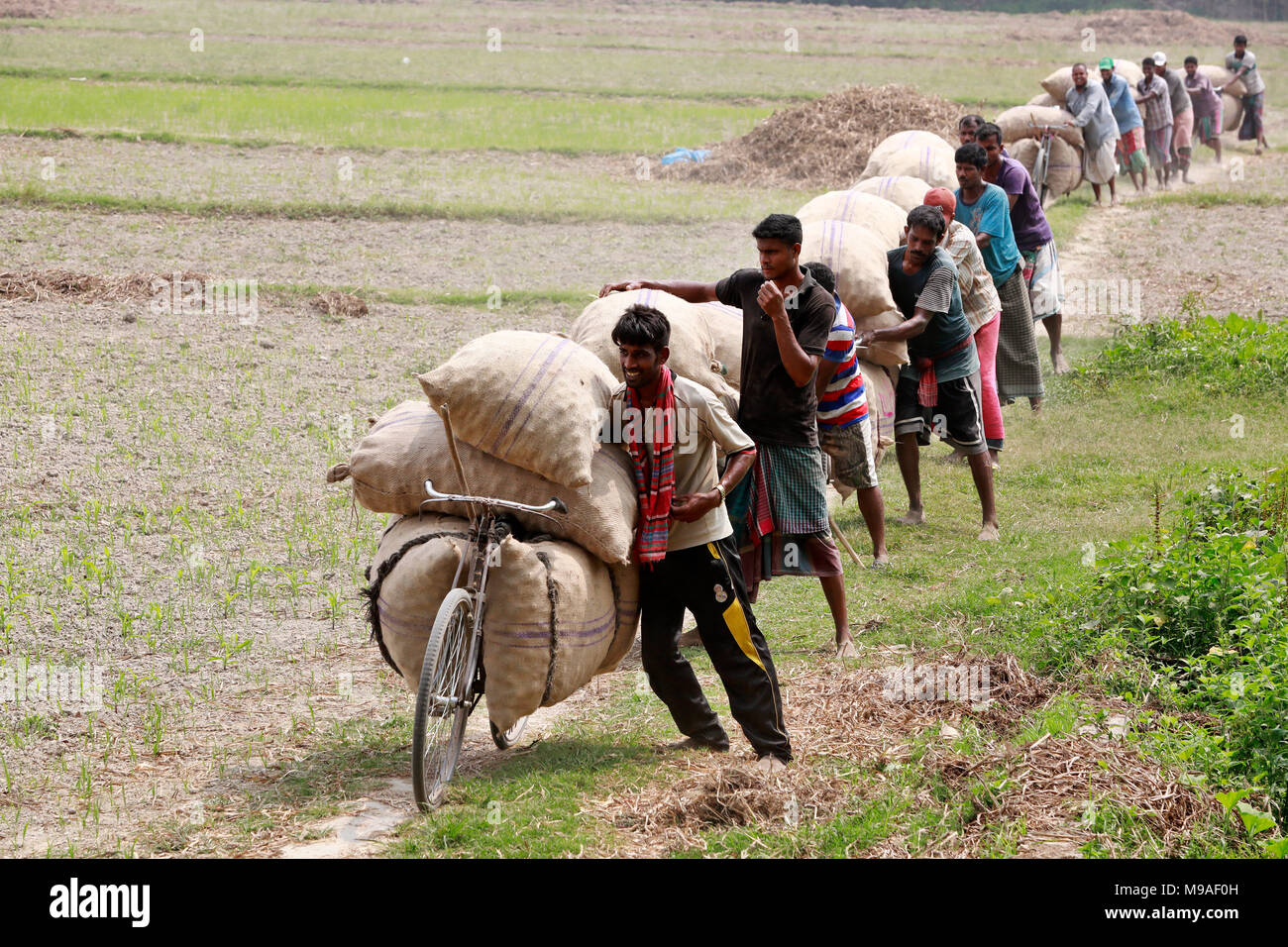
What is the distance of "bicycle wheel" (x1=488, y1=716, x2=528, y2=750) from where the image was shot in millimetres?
4559

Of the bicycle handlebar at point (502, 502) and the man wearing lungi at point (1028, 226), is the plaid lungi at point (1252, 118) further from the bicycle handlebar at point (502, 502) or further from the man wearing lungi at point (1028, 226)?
the bicycle handlebar at point (502, 502)

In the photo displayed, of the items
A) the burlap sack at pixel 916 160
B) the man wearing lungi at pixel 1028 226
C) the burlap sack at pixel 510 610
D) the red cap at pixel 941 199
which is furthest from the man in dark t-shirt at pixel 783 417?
the burlap sack at pixel 916 160

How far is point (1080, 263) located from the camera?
14180 millimetres

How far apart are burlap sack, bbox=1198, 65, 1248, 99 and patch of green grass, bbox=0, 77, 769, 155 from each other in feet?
23.9

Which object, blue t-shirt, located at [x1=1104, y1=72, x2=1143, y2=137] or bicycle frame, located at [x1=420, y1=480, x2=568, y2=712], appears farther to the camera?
blue t-shirt, located at [x1=1104, y1=72, x2=1143, y2=137]

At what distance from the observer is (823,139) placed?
61.0 feet

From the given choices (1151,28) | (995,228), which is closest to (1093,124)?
(995,228)

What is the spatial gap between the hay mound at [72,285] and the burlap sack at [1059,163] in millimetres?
9570

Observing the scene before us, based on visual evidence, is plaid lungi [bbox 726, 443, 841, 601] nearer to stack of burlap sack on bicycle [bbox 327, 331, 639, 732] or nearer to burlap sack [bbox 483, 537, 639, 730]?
stack of burlap sack on bicycle [bbox 327, 331, 639, 732]

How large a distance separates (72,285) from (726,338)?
21.9 ft

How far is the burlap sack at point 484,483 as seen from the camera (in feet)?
14.6

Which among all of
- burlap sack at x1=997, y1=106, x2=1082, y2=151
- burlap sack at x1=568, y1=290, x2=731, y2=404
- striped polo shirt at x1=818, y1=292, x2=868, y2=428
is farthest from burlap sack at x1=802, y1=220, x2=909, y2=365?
burlap sack at x1=997, y1=106, x2=1082, y2=151

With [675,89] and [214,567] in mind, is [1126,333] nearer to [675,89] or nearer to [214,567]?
[214,567]

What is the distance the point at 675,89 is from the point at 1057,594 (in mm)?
21805
